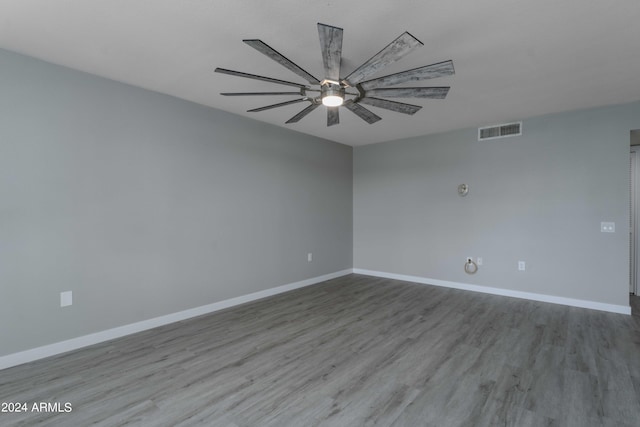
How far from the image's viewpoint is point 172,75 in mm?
2943

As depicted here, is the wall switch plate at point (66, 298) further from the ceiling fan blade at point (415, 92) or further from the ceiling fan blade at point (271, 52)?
the ceiling fan blade at point (415, 92)

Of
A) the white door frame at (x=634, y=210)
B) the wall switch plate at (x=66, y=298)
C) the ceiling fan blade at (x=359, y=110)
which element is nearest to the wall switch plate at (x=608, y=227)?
the white door frame at (x=634, y=210)

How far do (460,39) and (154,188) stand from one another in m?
3.23

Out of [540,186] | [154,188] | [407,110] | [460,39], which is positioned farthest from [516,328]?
[154,188]

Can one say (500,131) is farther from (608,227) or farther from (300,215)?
(300,215)

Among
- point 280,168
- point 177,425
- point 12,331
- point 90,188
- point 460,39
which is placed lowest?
point 177,425

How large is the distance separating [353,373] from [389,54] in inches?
89.7

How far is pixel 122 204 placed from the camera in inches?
122

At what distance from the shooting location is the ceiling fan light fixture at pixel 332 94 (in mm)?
2293

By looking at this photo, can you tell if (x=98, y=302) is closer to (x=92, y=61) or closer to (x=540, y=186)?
(x=92, y=61)

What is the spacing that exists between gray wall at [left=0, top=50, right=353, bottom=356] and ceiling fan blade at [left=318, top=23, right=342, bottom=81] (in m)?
2.26

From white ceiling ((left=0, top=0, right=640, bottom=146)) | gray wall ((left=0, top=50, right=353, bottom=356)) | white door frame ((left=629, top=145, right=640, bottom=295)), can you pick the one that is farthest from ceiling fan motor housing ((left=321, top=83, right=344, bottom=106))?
white door frame ((left=629, top=145, right=640, bottom=295))

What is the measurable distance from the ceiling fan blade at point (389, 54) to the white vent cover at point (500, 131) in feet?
11.1

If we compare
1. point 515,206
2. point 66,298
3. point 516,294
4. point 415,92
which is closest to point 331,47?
point 415,92
